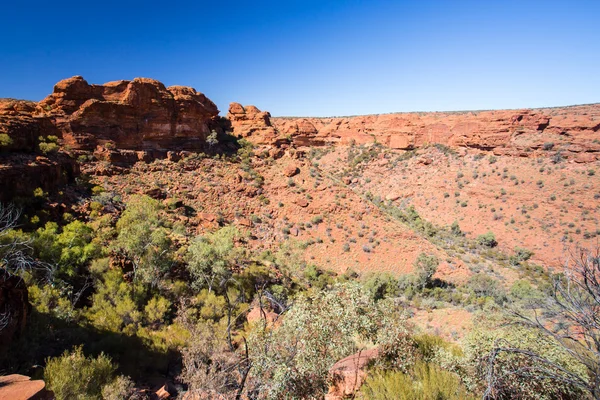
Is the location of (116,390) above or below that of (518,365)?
below

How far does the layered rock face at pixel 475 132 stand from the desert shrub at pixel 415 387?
2749 centimetres

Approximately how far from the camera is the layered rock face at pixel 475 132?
3238 cm

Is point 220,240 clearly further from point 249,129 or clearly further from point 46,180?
point 249,129

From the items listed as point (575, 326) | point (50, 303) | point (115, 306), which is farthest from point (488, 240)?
point (50, 303)

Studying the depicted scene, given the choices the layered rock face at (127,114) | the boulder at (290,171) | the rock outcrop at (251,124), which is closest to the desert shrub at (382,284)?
the boulder at (290,171)

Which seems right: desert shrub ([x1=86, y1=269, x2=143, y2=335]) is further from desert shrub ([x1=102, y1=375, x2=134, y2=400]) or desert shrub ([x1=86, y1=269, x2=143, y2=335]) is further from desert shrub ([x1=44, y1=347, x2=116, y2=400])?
desert shrub ([x1=102, y1=375, x2=134, y2=400])

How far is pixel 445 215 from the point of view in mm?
30922

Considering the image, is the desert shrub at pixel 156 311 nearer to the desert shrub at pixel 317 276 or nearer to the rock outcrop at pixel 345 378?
the rock outcrop at pixel 345 378

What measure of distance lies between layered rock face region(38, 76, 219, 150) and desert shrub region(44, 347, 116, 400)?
20246 mm

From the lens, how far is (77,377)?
21.1 ft

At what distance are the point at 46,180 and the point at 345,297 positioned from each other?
18.4 m

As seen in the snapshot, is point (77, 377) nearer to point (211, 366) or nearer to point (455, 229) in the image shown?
point (211, 366)

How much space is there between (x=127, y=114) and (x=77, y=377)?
882 inches

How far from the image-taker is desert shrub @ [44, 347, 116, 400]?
608cm
